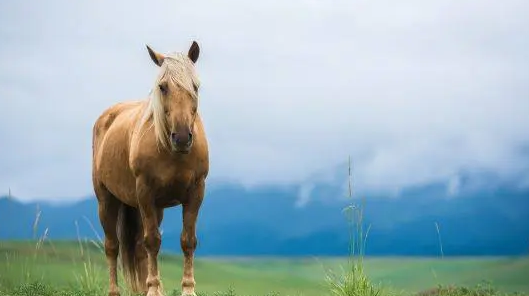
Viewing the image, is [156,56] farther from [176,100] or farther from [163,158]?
[163,158]

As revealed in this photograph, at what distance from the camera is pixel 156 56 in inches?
346

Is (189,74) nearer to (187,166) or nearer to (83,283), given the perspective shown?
(187,166)

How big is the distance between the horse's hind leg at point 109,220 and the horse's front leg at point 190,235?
2.16 metres

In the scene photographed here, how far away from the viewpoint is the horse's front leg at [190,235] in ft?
28.1

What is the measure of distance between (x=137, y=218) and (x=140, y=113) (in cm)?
173

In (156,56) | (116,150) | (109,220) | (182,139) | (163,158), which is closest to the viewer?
(182,139)

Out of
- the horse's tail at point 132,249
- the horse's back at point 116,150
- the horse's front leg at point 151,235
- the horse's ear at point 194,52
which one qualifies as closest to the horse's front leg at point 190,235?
the horse's front leg at point 151,235

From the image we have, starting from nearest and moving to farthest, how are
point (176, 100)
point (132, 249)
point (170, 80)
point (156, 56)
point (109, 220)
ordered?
point (176, 100) → point (170, 80) → point (156, 56) → point (132, 249) → point (109, 220)

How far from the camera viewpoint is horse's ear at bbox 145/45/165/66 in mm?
8742

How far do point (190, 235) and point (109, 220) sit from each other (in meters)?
2.36

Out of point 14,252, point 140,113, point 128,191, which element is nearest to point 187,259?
point 128,191

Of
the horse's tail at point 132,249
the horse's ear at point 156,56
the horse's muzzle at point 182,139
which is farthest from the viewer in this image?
the horse's tail at point 132,249

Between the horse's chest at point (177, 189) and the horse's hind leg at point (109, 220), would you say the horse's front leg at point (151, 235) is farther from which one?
the horse's hind leg at point (109, 220)

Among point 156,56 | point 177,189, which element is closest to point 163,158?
point 177,189
